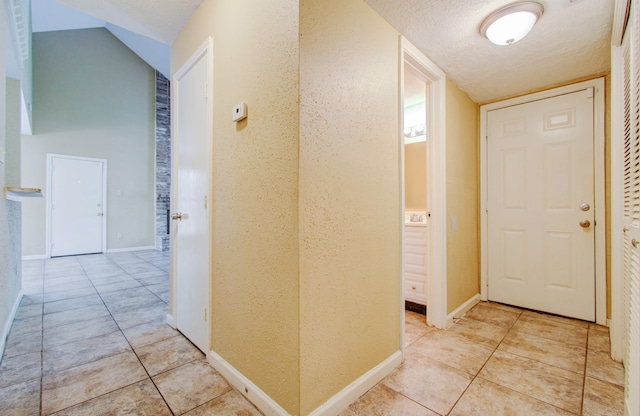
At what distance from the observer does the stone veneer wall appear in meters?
6.49

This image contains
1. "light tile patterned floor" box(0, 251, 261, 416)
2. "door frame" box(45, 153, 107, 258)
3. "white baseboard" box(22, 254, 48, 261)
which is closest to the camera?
"light tile patterned floor" box(0, 251, 261, 416)

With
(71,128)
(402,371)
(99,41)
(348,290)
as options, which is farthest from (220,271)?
(99,41)

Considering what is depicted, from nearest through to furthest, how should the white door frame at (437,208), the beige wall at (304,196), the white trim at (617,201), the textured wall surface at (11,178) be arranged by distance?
1. the beige wall at (304,196)
2. the white trim at (617,201)
3. the textured wall surface at (11,178)
4. the white door frame at (437,208)

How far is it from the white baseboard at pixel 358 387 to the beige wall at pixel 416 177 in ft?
6.45

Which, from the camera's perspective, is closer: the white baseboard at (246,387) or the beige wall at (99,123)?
the white baseboard at (246,387)

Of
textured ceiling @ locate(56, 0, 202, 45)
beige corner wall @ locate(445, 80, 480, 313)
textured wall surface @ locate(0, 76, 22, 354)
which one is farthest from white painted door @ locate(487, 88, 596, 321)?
textured wall surface @ locate(0, 76, 22, 354)

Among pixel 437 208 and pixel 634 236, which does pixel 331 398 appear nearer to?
pixel 634 236

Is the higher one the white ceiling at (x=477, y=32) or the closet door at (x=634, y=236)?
the white ceiling at (x=477, y=32)

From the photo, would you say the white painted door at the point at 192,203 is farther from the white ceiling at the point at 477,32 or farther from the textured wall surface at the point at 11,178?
the textured wall surface at the point at 11,178

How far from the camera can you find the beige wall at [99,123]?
16.7 ft

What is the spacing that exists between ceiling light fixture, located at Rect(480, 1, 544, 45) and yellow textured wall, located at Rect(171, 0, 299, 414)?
1317 mm

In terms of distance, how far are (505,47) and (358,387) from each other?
248 centimetres

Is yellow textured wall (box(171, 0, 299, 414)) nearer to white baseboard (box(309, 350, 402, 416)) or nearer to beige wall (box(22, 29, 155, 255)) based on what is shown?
white baseboard (box(309, 350, 402, 416))

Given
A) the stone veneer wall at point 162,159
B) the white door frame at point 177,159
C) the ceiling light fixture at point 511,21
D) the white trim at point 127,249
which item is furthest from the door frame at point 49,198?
the ceiling light fixture at point 511,21
